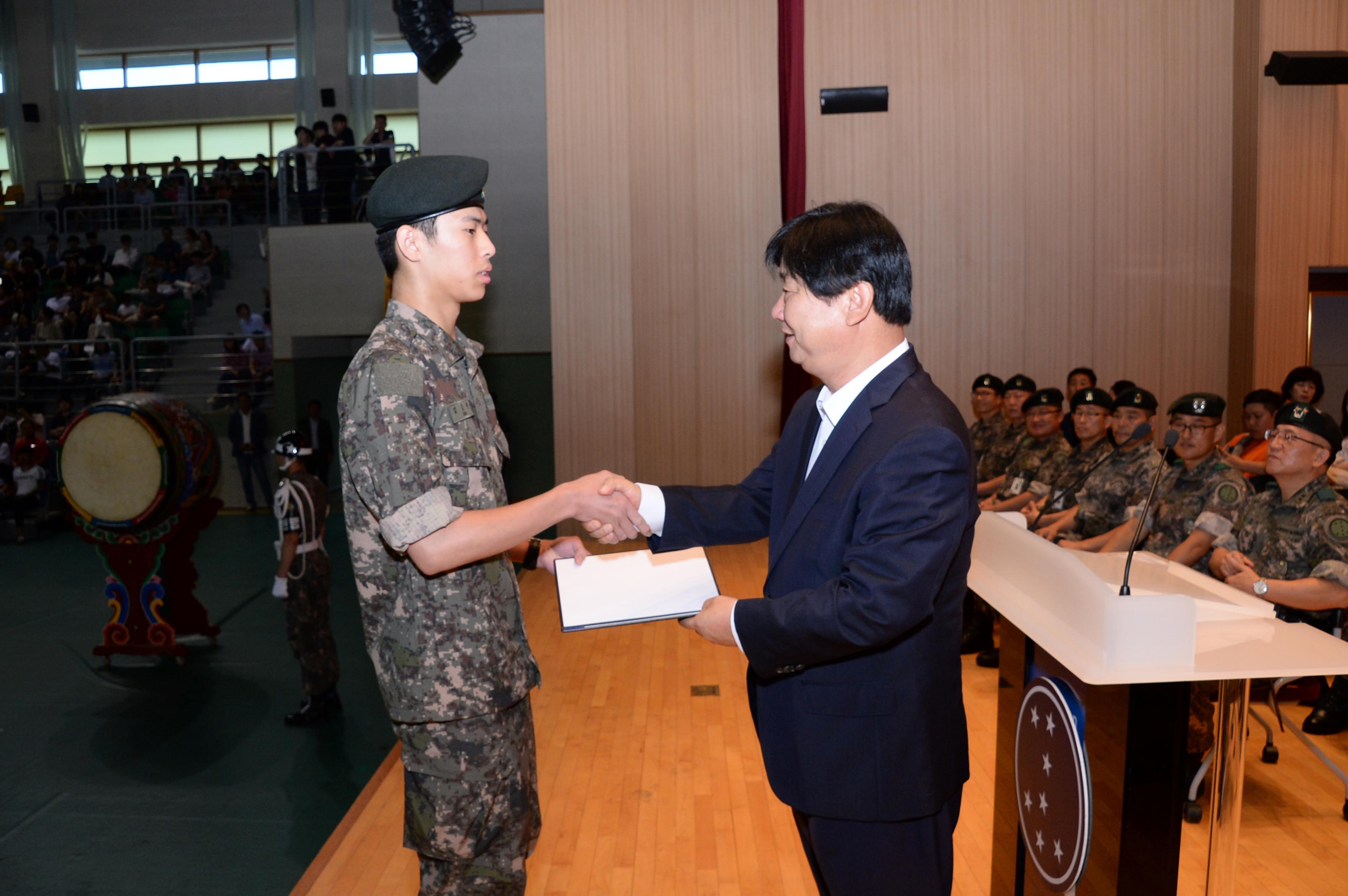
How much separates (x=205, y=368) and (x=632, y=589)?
39.5 ft

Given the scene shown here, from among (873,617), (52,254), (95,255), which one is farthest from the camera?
(52,254)

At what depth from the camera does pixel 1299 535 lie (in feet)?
10.7

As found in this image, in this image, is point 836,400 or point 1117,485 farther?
point 1117,485

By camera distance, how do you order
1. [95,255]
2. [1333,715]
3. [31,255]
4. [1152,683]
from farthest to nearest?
[31,255] < [95,255] < [1333,715] < [1152,683]

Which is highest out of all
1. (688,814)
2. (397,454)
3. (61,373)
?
(397,454)

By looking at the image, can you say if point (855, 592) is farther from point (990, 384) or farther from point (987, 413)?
point (990, 384)

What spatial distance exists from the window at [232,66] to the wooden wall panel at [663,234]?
10.5 metres

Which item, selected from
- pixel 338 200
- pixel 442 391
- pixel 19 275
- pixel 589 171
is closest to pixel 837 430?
pixel 442 391

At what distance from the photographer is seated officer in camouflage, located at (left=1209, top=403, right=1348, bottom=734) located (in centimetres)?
308

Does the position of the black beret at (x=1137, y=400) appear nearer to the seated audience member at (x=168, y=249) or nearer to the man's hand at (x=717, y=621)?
the man's hand at (x=717, y=621)

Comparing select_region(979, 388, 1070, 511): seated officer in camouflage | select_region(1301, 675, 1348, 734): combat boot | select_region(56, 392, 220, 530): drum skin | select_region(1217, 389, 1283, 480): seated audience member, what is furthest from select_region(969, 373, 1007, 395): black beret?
select_region(56, 392, 220, 530): drum skin

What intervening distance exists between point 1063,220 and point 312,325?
8.06 metres

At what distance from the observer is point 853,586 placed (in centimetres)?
132

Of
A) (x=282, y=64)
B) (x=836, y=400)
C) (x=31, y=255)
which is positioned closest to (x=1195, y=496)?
(x=836, y=400)
